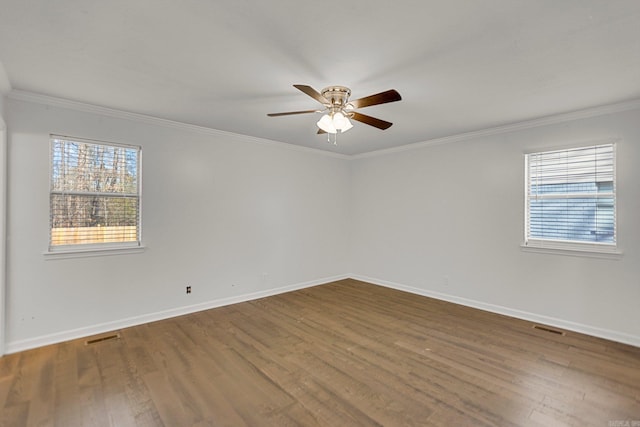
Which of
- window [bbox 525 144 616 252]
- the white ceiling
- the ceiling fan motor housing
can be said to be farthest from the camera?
window [bbox 525 144 616 252]

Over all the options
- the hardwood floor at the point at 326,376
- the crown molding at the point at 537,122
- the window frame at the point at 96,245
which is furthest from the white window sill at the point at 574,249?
the window frame at the point at 96,245

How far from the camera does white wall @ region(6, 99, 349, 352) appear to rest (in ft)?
9.98

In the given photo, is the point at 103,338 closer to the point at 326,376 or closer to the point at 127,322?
the point at 127,322

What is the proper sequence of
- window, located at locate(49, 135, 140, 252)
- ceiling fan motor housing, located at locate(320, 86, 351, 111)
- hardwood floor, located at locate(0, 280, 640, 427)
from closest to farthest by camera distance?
hardwood floor, located at locate(0, 280, 640, 427)
ceiling fan motor housing, located at locate(320, 86, 351, 111)
window, located at locate(49, 135, 140, 252)

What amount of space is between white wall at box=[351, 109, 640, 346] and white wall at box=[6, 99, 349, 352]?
0.83 meters

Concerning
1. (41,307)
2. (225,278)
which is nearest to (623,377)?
(225,278)

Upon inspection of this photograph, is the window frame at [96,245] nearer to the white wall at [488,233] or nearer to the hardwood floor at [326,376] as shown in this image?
the hardwood floor at [326,376]

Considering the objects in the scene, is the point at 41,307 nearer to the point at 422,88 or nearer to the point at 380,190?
the point at 422,88

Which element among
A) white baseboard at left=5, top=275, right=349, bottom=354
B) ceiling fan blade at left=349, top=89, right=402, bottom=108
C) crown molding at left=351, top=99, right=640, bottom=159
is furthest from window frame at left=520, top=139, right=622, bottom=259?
white baseboard at left=5, top=275, right=349, bottom=354

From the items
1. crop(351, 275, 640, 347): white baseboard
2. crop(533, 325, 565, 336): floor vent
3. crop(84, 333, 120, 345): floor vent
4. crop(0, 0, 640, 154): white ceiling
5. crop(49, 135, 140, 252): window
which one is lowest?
crop(84, 333, 120, 345): floor vent

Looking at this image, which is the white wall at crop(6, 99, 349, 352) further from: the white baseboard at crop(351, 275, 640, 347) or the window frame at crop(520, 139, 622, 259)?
the window frame at crop(520, 139, 622, 259)

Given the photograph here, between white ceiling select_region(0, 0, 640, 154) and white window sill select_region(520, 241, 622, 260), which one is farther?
white window sill select_region(520, 241, 622, 260)

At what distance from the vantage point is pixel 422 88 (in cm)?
281

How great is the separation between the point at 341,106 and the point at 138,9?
5.20 feet
